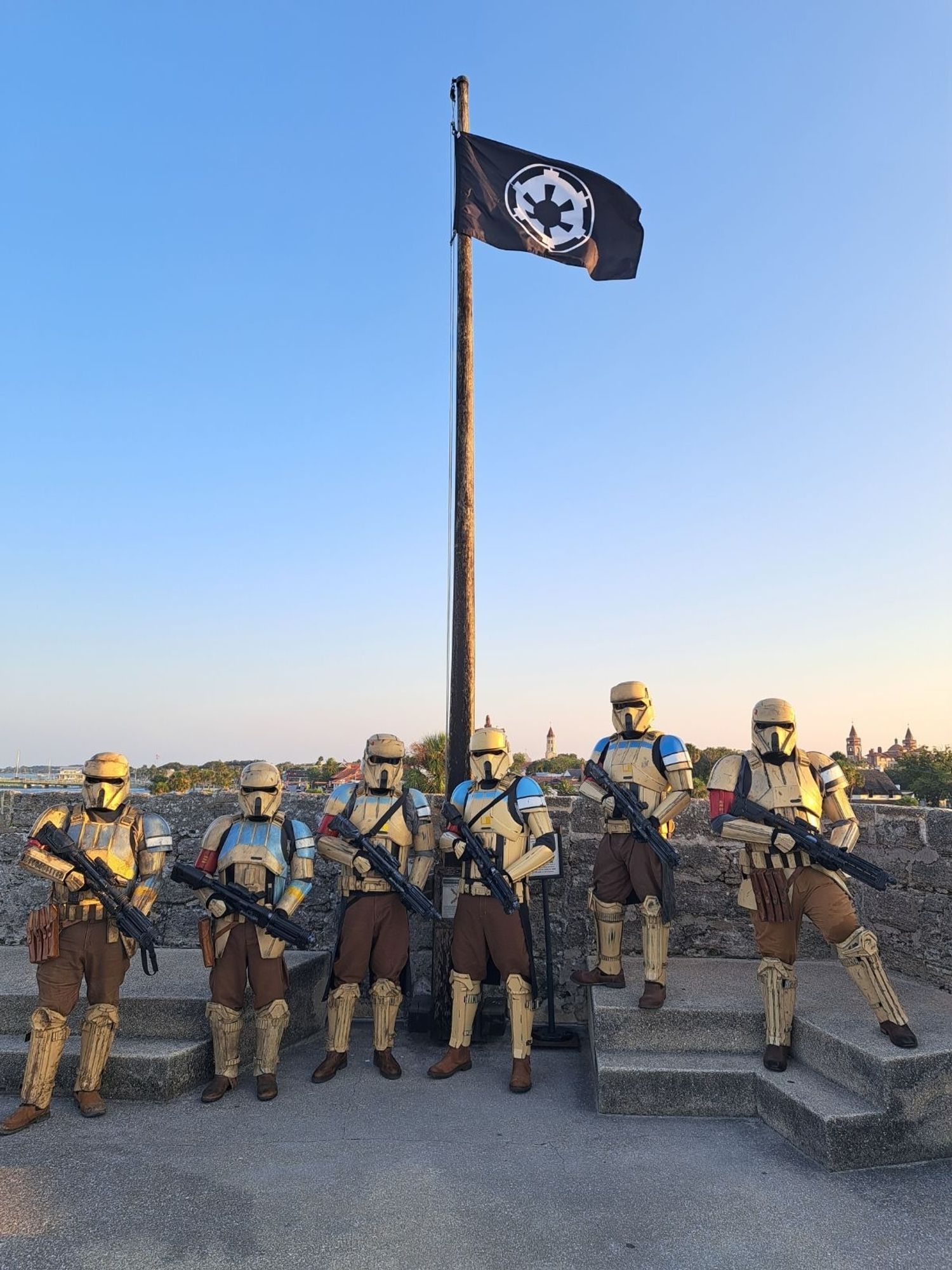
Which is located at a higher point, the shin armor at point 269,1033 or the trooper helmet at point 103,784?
the trooper helmet at point 103,784

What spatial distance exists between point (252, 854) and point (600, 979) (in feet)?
7.97

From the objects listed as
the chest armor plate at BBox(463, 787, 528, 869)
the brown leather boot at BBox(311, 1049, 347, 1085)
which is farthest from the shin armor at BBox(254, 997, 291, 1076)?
the chest armor plate at BBox(463, 787, 528, 869)

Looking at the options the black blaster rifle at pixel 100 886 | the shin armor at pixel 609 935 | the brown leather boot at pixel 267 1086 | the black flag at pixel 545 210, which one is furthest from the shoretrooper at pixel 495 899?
the black flag at pixel 545 210

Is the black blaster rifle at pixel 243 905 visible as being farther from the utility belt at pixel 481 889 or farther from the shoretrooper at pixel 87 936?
the utility belt at pixel 481 889

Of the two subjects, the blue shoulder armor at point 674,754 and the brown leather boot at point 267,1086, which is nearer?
the brown leather boot at point 267,1086

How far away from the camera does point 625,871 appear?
534cm

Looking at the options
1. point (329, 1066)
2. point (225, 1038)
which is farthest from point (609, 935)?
point (225, 1038)

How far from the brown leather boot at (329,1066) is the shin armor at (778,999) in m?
2.59

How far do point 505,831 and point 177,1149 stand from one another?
2.47 metres

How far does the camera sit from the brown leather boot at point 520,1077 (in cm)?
484

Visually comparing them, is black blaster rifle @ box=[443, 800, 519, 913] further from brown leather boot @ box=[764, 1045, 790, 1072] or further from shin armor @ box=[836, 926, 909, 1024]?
shin armor @ box=[836, 926, 909, 1024]

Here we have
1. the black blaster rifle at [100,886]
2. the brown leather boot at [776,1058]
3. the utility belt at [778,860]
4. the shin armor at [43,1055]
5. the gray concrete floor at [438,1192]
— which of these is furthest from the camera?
the utility belt at [778,860]

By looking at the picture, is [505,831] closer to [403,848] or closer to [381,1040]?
[403,848]

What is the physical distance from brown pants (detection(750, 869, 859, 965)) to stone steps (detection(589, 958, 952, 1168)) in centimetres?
40
